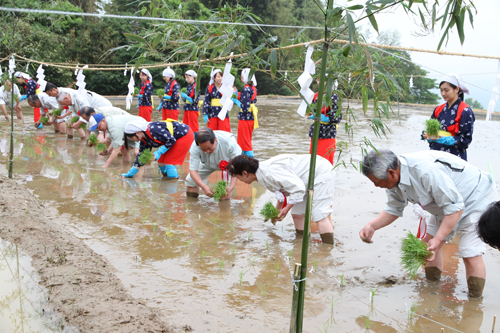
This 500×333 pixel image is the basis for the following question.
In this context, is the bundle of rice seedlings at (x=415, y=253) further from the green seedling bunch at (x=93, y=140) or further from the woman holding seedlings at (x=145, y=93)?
the woman holding seedlings at (x=145, y=93)

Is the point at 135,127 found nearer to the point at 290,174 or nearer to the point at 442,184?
the point at 290,174

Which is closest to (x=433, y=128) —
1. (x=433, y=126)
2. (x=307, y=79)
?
(x=433, y=126)

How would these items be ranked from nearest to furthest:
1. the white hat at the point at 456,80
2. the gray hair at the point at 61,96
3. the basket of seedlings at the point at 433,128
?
the white hat at the point at 456,80, the basket of seedlings at the point at 433,128, the gray hair at the point at 61,96

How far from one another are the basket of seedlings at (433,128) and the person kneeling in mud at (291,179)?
49.6 inches

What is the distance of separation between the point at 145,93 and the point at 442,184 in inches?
351

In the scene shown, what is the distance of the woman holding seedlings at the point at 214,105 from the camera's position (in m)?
8.78

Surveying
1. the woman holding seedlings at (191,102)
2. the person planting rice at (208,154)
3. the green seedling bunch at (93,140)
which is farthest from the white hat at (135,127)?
the woman holding seedlings at (191,102)

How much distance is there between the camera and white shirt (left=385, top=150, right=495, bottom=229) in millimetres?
3068

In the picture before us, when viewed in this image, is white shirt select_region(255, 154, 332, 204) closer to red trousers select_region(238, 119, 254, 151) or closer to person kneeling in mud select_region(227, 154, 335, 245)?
person kneeling in mud select_region(227, 154, 335, 245)

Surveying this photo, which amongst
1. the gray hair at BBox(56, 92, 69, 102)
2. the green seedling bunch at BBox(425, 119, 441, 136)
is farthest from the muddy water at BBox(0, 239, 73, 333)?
the gray hair at BBox(56, 92, 69, 102)

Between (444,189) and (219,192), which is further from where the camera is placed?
(219,192)

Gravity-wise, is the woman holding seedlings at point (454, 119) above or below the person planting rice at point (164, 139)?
above

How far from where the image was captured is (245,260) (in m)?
4.03

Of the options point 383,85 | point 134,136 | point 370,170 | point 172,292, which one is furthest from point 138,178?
point 383,85
